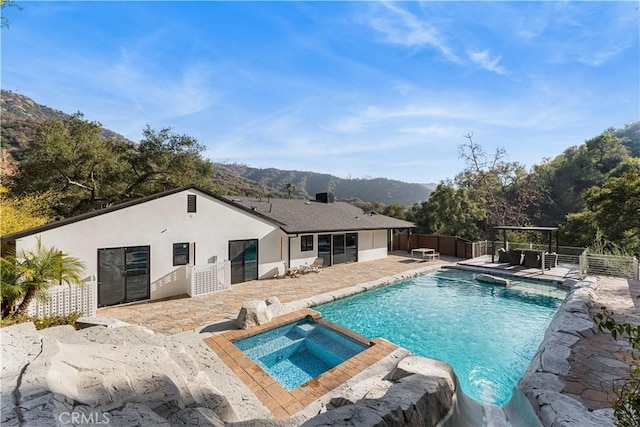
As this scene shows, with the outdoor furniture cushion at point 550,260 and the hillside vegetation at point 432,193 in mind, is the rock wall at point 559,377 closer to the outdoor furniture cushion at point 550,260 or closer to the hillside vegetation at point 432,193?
the outdoor furniture cushion at point 550,260

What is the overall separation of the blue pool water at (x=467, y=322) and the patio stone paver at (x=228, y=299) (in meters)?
1.39

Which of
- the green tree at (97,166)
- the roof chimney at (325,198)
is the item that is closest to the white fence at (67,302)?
the green tree at (97,166)

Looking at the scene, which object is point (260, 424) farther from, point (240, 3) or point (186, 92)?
point (186, 92)

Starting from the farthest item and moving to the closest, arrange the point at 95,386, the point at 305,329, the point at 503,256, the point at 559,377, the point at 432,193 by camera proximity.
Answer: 1. the point at 432,193
2. the point at 503,256
3. the point at 305,329
4. the point at 559,377
5. the point at 95,386

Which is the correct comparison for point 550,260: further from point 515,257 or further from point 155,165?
point 155,165

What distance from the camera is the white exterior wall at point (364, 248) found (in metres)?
14.3

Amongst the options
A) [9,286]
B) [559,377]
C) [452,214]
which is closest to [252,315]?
[9,286]

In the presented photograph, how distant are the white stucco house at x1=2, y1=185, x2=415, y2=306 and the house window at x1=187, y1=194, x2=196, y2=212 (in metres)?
0.03

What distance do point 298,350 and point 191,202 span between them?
6890mm

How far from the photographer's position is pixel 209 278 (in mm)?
10367

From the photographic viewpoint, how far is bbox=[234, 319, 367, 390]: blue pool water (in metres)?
6.21

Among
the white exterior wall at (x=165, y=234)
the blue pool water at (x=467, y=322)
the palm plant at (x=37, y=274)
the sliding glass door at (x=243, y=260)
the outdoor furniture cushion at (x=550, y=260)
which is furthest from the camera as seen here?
the outdoor furniture cushion at (x=550, y=260)

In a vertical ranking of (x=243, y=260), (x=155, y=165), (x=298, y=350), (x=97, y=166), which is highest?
(x=155, y=165)
